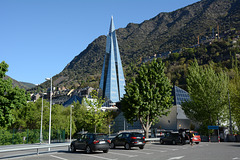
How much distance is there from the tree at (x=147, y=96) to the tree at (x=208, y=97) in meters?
7.23

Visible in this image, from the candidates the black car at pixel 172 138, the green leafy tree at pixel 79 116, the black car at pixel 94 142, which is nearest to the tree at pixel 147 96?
the black car at pixel 172 138

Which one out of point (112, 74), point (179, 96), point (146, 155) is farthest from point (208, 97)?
point (112, 74)

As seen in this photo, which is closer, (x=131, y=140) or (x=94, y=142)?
(x=94, y=142)

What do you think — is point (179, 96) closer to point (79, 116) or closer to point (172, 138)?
point (79, 116)

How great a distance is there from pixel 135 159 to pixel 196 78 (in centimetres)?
2844

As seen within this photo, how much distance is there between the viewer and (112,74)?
146625 mm

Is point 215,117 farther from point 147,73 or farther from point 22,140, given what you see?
point 22,140

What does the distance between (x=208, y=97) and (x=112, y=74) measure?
112m

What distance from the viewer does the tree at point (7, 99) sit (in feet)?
75.2

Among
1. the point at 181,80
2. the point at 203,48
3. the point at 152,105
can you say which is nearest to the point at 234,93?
the point at 152,105

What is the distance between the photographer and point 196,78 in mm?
38844

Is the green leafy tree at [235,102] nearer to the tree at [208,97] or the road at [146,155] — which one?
the tree at [208,97]

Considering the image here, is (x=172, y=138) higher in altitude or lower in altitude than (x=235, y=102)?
lower

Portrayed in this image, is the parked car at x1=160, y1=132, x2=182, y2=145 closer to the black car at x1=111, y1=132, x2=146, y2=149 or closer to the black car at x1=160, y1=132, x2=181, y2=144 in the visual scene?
the black car at x1=160, y1=132, x2=181, y2=144
